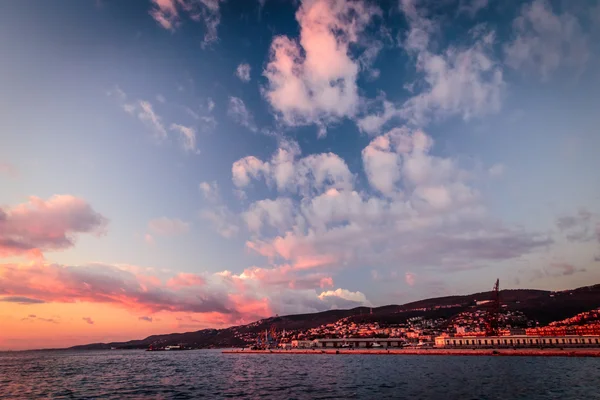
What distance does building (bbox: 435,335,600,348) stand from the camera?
148 m

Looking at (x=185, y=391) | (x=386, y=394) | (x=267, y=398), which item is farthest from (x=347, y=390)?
(x=185, y=391)

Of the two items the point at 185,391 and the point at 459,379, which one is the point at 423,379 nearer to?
the point at 459,379

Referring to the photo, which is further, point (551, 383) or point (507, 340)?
point (507, 340)

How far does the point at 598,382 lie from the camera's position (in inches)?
2505

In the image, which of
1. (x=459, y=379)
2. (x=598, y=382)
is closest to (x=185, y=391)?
(x=459, y=379)

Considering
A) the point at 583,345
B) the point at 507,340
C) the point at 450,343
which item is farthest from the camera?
the point at 450,343

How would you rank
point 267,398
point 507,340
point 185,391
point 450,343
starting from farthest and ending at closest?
point 450,343, point 507,340, point 185,391, point 267,398

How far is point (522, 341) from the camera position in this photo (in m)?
171

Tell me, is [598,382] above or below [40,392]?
below

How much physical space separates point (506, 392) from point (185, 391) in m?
54.1

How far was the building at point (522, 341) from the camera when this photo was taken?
14850cm

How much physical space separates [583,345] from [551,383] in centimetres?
10689

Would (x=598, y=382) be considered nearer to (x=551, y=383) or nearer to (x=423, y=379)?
(x=551, y=383)

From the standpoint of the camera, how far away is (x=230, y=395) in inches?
2461
